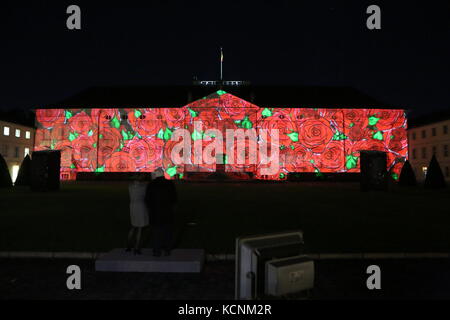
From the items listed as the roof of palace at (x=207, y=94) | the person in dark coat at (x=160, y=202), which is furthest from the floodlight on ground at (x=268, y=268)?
the roof of palace at (x=207, y=94)

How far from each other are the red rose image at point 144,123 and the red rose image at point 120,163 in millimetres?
3837

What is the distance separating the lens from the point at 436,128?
1852 inches

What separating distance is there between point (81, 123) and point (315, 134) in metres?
33.3

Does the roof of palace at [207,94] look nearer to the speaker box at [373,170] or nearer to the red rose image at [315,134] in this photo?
the red rose image at [315,134]

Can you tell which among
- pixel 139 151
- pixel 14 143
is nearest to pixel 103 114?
pixel 139 151

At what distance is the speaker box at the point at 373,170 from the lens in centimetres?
2236

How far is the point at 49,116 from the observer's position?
4375cm

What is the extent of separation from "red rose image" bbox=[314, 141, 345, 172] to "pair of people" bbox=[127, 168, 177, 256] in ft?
129

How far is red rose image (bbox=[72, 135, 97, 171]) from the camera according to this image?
139 ft

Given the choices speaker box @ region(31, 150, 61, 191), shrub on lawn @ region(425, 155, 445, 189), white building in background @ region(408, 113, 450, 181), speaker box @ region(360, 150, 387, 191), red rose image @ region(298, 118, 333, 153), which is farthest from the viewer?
white building in background @ region(408, 113, 450, 181)

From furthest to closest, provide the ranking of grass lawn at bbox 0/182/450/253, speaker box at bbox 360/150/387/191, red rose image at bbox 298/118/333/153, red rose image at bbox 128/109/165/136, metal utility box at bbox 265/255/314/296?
red rose image at bbox 128/109/165/136
red rose image at bbox 298/118/333/153
speaker box at bbox 360/150/387/191
grass lawn at bbox 0/182/450/253
metal utility box at bbox 265/255/314/296

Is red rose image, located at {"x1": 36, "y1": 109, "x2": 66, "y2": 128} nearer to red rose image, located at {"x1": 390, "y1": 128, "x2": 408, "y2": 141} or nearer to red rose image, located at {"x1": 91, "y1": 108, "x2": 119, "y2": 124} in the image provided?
red rose image, located at {"x1": 91, "y1": 108, "x2": 119, "y2": 124}

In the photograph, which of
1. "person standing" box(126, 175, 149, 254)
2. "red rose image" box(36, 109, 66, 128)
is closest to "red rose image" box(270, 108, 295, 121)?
"red rose image" box(36, 109, 66, 128)
